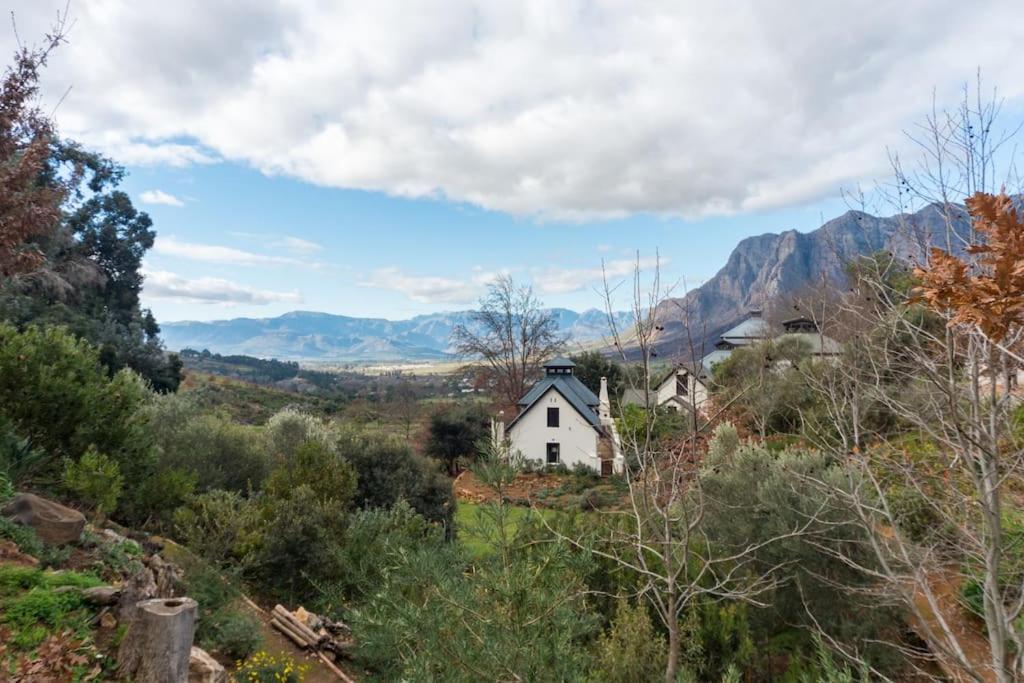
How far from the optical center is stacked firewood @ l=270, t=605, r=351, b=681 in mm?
7227

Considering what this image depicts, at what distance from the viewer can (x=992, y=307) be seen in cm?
184

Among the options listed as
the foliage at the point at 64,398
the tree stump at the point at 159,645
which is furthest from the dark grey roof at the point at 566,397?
the tree stump at the point at 159,645

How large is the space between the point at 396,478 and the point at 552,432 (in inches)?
527

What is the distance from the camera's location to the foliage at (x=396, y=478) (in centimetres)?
→ 1362

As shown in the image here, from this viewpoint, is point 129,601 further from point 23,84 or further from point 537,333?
point 537,333

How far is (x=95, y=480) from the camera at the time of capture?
6574 mm

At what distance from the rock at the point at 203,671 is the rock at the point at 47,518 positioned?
7.61ft

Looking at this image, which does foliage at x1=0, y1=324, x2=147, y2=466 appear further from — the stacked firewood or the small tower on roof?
the small tower on roof

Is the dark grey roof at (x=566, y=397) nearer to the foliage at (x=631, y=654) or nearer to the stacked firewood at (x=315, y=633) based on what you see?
the stacked firewood at (x=315, y=633)

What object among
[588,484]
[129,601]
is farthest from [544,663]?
[588,484]

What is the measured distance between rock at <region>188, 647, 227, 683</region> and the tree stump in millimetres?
461

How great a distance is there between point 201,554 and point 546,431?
63.7ft

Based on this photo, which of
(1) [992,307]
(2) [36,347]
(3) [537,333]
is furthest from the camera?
(3) [537,333]

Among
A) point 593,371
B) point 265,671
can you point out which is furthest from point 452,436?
point 265,671
